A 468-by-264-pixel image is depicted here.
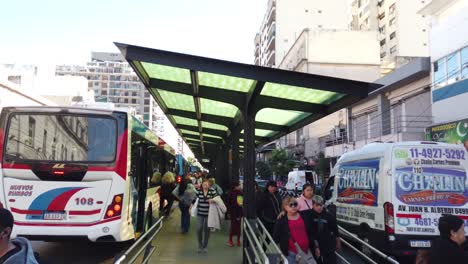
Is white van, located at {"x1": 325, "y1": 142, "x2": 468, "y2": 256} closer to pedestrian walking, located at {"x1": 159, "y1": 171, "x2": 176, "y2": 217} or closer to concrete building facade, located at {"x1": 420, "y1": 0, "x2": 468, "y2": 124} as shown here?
pedestrian walking, located at {"x1": 159, "y1": 171, "x2": 176, "y2": 217}

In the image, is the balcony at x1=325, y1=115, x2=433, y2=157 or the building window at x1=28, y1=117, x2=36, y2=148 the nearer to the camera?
the building window at x1=28, y1=117, x2=36, y2=148

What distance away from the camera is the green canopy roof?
725 centimetres

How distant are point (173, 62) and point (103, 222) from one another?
A: 9.61 feet

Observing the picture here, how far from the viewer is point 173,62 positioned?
726cm

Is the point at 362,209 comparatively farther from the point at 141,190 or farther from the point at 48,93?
the point at 48,93

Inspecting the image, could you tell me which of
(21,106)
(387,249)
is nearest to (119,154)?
(21,106)

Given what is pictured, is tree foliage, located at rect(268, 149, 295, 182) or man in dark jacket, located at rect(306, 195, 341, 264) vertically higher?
tree foliage, located at rect(268, 149, 295, 182)

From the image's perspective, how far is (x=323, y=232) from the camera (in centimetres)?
639

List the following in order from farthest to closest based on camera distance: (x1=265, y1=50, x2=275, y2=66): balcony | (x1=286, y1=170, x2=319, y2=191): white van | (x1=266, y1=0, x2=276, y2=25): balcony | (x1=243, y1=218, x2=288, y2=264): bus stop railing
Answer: (x1=265, y1=50, x2=275, y2=66): balcony < (x1=266, y1=0, x2=276, y2=25): balcony < (x1=286, y1=170, x2=319, y2=191): white van < (x1=243, y1=218, x2=288, y2=264): bus stop railing

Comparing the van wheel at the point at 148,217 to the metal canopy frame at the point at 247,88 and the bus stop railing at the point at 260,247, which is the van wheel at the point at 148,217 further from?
the bus stop railing at the point at 260,247

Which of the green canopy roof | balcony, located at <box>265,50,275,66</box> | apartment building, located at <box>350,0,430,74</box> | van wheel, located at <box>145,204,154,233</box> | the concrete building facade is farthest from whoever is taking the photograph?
balcony, located at <box>265,50,275,66</box>

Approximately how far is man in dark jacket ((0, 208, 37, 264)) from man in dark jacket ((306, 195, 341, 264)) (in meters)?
4.25

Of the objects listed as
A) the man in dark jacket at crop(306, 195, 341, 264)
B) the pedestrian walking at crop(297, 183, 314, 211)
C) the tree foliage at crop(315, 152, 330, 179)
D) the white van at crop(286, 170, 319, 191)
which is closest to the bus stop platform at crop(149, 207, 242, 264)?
the pedestrian walking at crop(297, 183, 314, 211)

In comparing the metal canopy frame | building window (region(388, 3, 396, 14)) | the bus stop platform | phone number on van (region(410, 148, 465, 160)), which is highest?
building window (region(388, 3, 396, 14))
